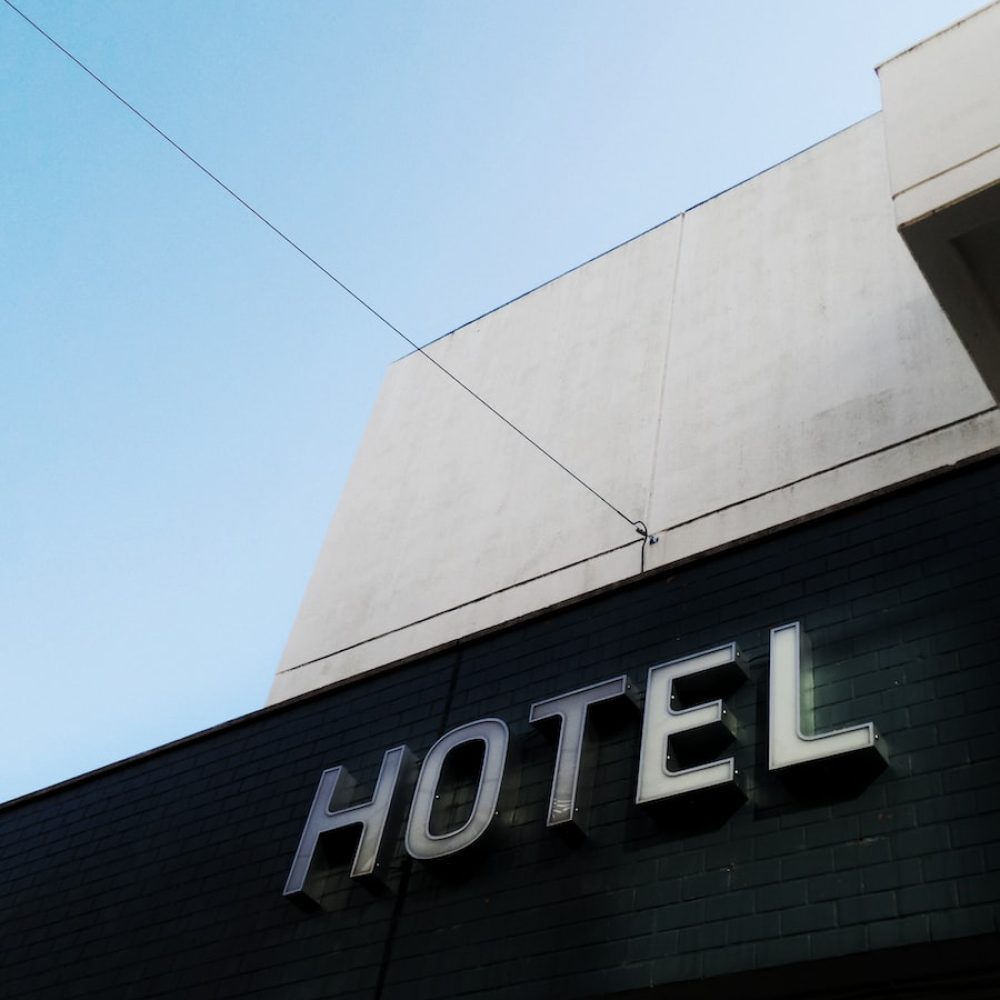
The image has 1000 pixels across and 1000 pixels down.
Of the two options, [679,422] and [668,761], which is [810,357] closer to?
[679,422]

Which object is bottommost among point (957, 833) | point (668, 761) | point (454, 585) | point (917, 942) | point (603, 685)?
point (917, 942)

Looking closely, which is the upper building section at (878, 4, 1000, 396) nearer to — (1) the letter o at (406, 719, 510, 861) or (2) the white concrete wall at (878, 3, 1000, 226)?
(2) the white concrete wall at (878, 3, 1000, 226)

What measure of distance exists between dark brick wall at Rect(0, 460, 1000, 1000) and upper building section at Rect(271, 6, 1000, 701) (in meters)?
1.37

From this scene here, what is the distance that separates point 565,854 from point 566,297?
30.5 feet

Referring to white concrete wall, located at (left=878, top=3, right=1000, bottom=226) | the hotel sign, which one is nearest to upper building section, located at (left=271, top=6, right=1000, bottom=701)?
the hotel sign

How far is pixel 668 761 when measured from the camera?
23.0ft

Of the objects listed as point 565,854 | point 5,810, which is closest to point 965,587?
point 565,854

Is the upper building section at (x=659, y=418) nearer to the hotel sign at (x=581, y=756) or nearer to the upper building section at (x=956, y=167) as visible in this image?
the hotel sign at (x=581, y=756)

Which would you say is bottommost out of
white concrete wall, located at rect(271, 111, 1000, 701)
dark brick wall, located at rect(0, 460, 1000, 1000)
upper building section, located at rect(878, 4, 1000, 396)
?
dark brick wall, located at rect(0, 460, 1000, 1000)

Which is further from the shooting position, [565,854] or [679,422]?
[679,422]

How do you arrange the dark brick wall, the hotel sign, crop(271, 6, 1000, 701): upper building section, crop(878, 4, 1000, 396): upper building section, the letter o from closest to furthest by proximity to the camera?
the dark brick wall
crop(878, 4, 1000, 396): upper building section
the hotel sign
the letter o
crop(271, 6, 1000, 701): upper building section

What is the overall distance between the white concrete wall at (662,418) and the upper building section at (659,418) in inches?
1.0

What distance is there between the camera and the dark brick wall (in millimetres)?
5887

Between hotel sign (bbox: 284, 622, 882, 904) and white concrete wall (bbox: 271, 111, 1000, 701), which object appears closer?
hotel sign (bbox: 284, 622, 882, 904)
